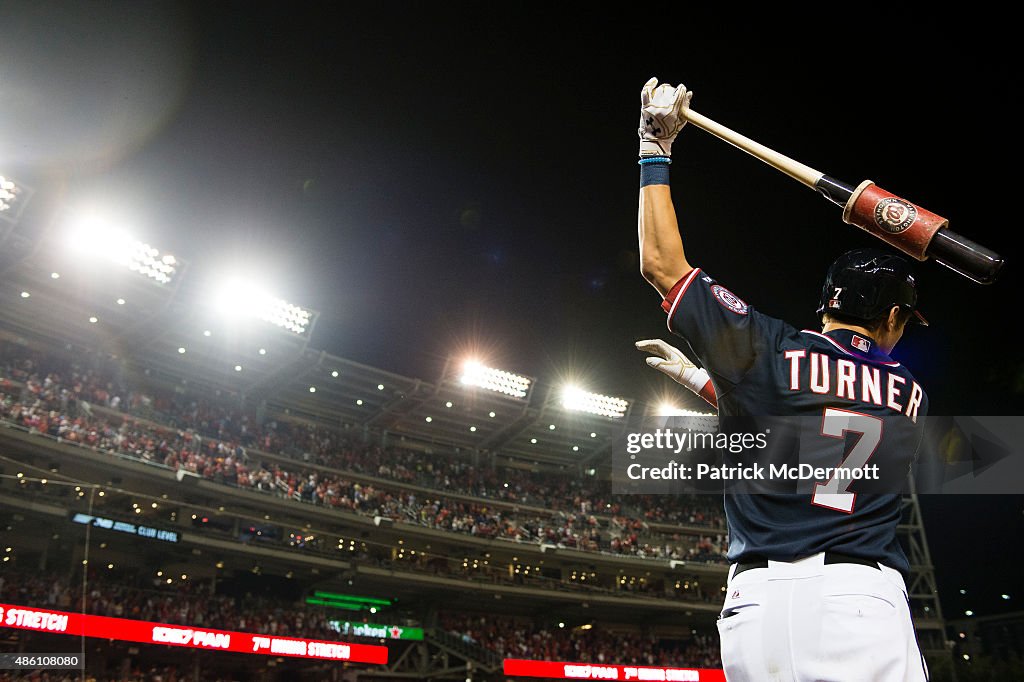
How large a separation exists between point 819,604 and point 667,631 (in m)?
44.4

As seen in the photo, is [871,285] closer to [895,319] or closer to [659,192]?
[895,319]

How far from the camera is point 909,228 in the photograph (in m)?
2.35

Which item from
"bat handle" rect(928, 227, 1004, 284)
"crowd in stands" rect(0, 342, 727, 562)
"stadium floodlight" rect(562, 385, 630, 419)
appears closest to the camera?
"bat handle" rect(928, 227, 1004, 284)

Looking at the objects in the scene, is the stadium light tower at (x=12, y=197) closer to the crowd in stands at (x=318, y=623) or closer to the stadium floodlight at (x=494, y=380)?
the crowd in stands at (x=318, y=623)

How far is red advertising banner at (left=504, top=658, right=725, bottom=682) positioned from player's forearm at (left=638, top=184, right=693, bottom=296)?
3170cm

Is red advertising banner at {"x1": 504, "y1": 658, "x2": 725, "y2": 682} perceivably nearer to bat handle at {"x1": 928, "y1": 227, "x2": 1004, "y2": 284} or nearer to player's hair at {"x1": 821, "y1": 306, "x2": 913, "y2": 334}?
player's hair at {"x1": 821, "y1": 306, "x2": 913, "y2": 334}

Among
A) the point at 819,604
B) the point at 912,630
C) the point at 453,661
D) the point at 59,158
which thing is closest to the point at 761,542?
the point at 819,604

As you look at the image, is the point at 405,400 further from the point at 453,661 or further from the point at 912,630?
the point at 912,630

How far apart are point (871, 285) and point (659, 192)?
0.75m

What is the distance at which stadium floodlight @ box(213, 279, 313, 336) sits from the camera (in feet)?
103

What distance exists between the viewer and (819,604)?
2.06 meters

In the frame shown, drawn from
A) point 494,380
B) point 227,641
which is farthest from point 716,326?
point 494,380

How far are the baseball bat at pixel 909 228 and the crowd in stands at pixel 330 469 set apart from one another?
92.0ft

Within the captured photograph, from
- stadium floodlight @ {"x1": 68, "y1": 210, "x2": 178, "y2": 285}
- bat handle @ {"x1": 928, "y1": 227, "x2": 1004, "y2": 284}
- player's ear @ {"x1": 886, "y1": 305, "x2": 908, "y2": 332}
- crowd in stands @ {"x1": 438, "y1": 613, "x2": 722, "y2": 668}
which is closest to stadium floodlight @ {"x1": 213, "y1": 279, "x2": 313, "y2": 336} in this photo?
stadium floodlight @ {"x1": 68, "y1": 210, "x2": 178, "y2": 285}
